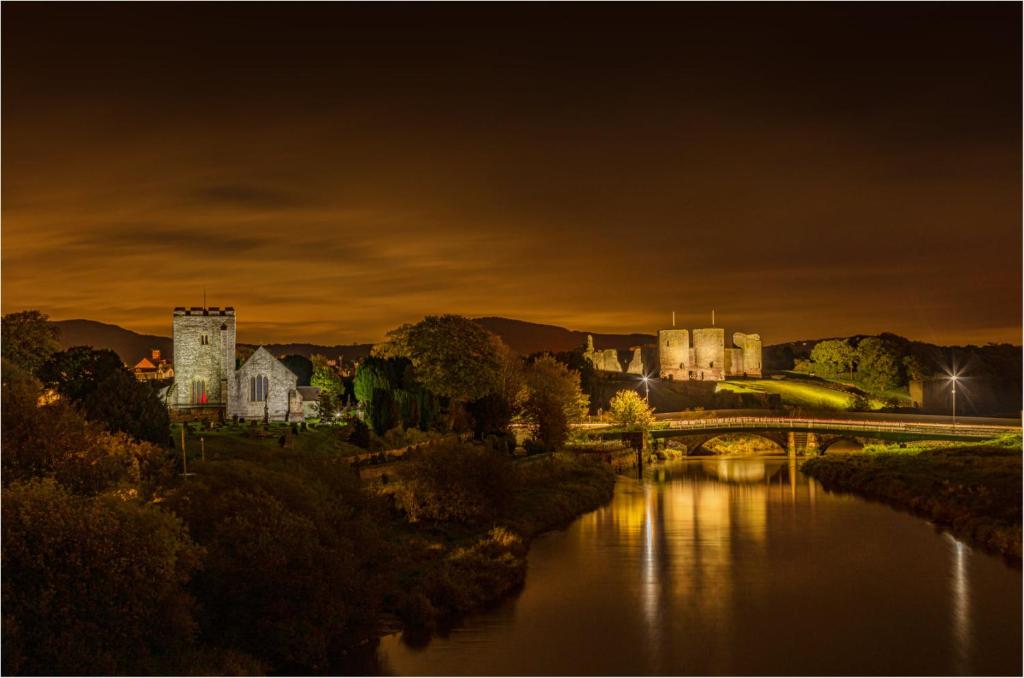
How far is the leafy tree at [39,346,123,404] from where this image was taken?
35.3 m

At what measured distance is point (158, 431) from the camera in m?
34.1

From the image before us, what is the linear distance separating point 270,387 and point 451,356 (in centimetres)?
1086

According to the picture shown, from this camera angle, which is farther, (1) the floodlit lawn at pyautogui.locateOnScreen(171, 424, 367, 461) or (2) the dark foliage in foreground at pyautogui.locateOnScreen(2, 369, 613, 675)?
(1) the floodlit lawn at pyautogui.locateOnScreen(171, 424, 367, 461)

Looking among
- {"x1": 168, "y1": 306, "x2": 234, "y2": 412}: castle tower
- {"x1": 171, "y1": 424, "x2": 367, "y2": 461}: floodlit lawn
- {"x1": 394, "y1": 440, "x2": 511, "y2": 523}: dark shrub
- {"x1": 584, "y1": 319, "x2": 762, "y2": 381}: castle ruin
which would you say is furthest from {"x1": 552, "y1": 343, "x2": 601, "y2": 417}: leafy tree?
{"x1": 394, "y1": 440, "x2": 511, "y2": 523}: dark shrub

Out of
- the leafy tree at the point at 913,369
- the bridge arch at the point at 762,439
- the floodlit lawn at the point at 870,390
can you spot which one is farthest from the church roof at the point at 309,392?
the leafy tree at the point at 913,369

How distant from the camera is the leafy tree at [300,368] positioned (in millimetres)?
72688

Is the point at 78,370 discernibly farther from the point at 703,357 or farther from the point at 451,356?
the point at 703,357

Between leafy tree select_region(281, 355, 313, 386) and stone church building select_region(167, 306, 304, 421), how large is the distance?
17.4ft

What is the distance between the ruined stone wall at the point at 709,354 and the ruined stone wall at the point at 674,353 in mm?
959

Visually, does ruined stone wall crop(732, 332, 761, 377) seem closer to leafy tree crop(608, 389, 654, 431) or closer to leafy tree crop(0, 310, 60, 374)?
leafy tree crop(608, 389, 654, 431)

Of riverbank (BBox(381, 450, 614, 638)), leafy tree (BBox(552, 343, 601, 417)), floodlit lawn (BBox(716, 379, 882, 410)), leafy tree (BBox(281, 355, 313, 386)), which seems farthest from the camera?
floodlit lawn (BBox(716, 379, 882, 410))

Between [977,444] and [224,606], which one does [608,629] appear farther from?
[977,444]

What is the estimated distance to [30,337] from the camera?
45750 millimetres

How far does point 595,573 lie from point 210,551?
1650cm
